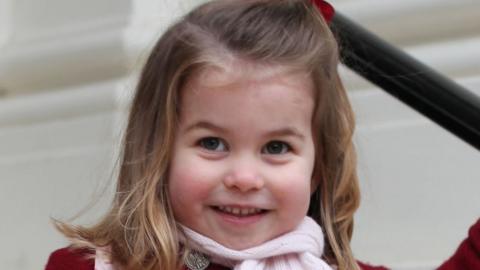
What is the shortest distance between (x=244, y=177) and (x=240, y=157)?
36 mm

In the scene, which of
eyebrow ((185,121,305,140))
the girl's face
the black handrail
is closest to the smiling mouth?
the girl's face

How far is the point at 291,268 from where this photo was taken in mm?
1464

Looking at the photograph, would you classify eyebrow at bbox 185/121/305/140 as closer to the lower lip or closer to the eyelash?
the eyelash

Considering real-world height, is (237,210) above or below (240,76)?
below

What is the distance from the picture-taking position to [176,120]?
1452 millimetres

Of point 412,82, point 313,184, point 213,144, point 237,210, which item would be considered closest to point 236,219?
point 237,210

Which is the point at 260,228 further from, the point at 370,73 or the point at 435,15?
the point at 435,15

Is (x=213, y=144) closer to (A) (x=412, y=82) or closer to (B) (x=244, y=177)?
(B) (x=244, y=177)

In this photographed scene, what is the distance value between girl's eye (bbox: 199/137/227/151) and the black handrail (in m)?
0.32

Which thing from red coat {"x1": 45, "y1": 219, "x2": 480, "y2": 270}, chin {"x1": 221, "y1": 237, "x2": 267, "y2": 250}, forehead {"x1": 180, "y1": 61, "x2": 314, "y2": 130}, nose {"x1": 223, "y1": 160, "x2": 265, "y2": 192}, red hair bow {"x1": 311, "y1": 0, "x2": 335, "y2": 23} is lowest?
red coat {"x1": 45, "y1": 219, "x2": 480, "y2": 270}

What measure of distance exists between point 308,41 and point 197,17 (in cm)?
18

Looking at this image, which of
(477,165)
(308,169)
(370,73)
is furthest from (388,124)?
(308,169)

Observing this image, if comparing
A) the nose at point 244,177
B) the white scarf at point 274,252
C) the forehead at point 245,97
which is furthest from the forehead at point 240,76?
the white scarf at point 274,252

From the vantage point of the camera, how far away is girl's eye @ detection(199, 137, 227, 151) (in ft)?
4.63
